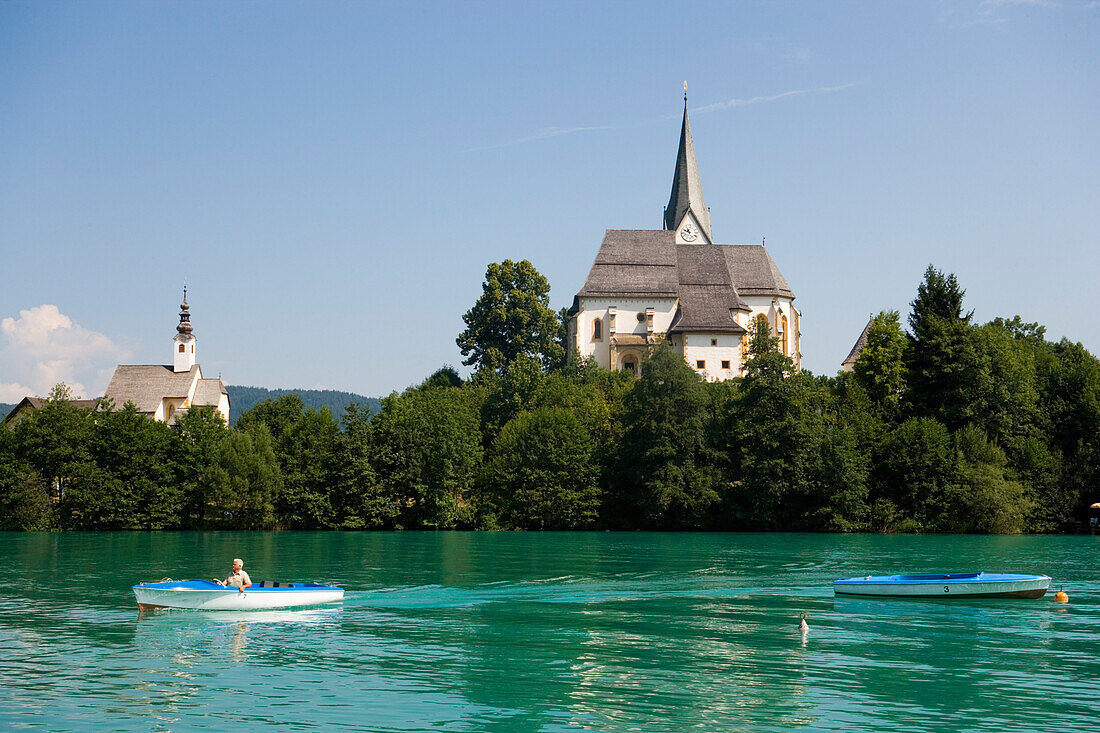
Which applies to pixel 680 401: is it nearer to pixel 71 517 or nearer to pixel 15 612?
pixel 71 517

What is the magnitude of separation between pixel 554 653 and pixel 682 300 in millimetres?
86308

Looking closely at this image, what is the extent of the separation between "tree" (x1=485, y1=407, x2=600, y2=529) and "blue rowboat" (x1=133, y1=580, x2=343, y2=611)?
155 feet

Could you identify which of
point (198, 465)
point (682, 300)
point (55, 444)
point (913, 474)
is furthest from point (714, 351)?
point (55, 444)

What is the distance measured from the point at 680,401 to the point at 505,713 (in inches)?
2356

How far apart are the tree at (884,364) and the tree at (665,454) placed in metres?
13.2

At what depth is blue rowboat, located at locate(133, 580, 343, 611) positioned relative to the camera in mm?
32719

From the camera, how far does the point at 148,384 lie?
125m

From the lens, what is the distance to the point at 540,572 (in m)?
45.4

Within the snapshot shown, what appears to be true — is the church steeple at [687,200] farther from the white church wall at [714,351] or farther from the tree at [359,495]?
the tree at [359,495]

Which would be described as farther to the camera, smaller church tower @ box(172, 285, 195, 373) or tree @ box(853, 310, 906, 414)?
smaller church tower @ box(172, 285, 195, 373)

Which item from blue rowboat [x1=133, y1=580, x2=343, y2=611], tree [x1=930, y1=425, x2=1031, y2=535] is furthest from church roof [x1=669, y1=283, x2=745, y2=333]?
blue rowboat [x1=133, y1=580, x2=343, y2=611]

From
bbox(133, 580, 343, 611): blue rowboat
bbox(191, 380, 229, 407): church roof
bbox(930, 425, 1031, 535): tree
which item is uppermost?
bbox(191, 380, 229, 407): church roof

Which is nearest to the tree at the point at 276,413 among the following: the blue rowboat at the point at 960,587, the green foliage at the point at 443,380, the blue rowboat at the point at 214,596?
the green foliage at the point at 443,380

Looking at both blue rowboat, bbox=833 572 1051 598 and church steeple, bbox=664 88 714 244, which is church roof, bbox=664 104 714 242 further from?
blue rowboat, bbox=833 572 1051 598
